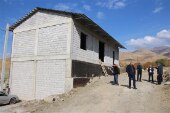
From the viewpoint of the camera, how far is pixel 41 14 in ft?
61.7

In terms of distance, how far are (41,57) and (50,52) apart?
977 mm

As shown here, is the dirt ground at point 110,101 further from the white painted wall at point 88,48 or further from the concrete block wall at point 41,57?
the white painted wall at point 88,48

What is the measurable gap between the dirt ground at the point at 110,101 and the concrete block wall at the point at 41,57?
1868 millimetres

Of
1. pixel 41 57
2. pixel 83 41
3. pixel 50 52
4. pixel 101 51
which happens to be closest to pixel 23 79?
pixel 41 57

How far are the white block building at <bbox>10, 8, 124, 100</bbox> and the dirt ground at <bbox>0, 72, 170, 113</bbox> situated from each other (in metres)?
1.85

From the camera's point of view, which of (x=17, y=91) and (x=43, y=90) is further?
(x=17, y=91)

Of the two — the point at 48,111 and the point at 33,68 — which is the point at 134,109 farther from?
the point at 33,68

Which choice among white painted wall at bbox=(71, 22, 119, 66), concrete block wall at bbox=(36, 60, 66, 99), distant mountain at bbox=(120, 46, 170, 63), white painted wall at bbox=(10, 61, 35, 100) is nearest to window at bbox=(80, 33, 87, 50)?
white painted wall at bbox=(71, 22, 119, 66)

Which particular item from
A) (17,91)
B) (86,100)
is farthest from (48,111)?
(17,91)

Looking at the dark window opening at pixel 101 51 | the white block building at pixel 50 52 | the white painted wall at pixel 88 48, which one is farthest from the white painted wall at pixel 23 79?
the dark window opening at pixel 101 51

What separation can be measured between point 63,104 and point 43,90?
12.7ft

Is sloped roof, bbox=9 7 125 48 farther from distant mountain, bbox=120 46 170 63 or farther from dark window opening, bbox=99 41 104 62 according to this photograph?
distant mountain, bbox=120 46 170 63

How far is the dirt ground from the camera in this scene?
1215 centimetres

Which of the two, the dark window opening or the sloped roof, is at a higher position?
the sloped roof
